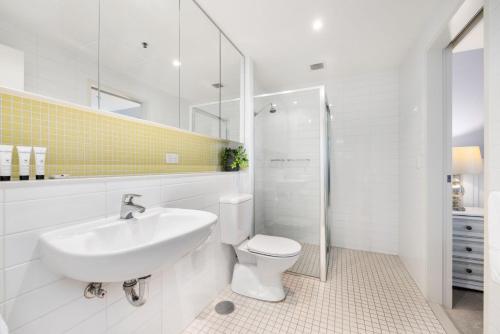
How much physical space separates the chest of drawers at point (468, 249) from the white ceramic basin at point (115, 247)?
6.91 ft

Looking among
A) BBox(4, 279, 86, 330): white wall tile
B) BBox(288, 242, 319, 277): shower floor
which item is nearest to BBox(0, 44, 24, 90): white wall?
BBox(4, 279, 86, 330): white wall tile

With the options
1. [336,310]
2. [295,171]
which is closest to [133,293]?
[336,310]

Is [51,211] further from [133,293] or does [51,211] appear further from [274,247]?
[274,247]

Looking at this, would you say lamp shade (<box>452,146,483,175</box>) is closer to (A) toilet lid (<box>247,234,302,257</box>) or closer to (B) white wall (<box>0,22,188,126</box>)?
(A) toilet lid (<box>247,234,302,257</box>)

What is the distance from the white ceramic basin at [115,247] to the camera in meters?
0.66

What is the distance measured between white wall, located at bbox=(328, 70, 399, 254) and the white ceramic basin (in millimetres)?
2337

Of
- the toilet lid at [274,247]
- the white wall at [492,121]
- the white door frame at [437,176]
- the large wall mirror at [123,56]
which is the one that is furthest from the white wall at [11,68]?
the white door frame at [437,176]

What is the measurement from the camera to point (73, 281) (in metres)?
0.86

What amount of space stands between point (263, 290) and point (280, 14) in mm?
2285

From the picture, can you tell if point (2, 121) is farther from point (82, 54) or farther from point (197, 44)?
point (197, 44)

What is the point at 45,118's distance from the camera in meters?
0.85

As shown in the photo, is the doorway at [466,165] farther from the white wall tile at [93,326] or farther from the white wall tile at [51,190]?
the white wall tile at [51,190]

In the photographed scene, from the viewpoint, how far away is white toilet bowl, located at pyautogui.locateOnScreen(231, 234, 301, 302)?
1658mm

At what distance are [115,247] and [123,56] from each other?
0.98 m
